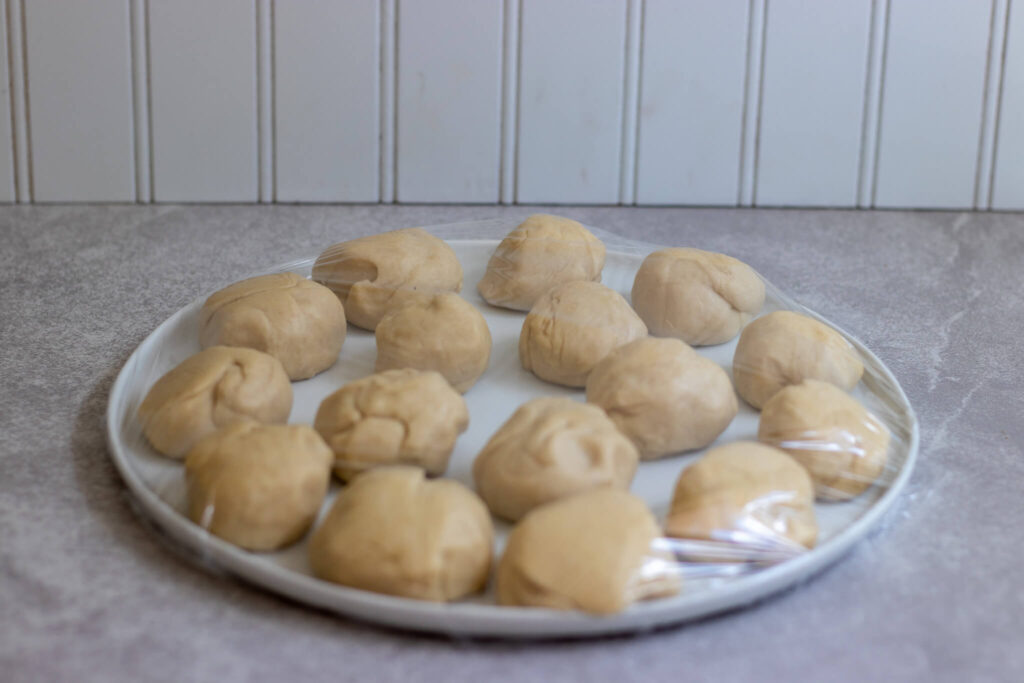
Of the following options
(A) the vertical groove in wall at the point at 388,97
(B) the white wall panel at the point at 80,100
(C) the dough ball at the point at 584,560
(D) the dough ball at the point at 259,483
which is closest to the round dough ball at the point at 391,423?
(D) the dough ball at the point at 259,483

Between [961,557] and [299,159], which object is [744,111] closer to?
[299,159]

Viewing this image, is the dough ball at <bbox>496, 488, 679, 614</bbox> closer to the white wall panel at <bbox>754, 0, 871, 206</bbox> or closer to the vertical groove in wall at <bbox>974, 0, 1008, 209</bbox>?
the white wall panel at <bbox>754, 0, 871, 206</bbox>

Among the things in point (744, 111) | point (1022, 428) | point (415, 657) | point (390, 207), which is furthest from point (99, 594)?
point (744, 111)

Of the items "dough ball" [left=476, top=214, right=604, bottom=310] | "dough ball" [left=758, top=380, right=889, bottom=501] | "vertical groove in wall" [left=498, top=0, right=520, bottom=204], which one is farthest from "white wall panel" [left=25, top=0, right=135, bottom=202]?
"dough ball" [left=758, top=380, right=889, bottom=501]

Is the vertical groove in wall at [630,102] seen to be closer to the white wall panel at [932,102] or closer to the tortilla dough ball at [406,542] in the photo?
the white wall panel at [932,102]

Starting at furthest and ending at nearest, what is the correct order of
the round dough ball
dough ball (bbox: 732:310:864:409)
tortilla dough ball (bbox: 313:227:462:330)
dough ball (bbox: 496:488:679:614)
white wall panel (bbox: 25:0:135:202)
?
white wall panel (bbox: 25:0:135:202) < tortilla dough ball (bbox: 313:227:462:330) < dough ball (bbox: 732:310:864:409) < the round dough ball < dough ball (bbox: 496:488:679:614)

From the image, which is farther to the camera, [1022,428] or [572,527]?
[1022,428]

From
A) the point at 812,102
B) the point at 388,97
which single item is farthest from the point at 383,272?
the point at 812,102
